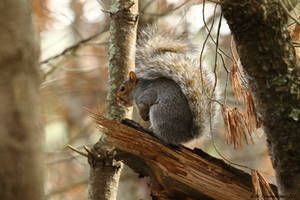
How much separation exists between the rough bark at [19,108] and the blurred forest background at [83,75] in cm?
124

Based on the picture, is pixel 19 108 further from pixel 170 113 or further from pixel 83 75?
pixel 83 75

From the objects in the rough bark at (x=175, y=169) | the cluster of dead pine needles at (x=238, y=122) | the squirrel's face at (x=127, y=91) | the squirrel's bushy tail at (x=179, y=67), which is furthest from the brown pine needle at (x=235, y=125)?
the squirrel's face at (x=127, y=91)

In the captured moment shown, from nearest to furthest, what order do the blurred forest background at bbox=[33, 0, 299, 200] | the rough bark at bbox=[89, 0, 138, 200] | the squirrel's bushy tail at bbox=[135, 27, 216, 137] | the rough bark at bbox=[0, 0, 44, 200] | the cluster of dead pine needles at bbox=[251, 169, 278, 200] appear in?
the rough bark at bbox=[0, 0, 44, 200] → the cluster of dead pine needles at bbox=[251, 169, 278, 200] → the rough bark at bbox=[89, 0, 138, 200] → the squirrel's bushy tail at bbox=[135, 27, 216, 137] → the blurred forest background at bbox=[33, 0, 299, 200]

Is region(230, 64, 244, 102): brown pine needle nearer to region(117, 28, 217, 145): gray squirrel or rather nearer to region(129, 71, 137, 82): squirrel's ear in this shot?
region(117, 28, 217, 145): gray squirrel

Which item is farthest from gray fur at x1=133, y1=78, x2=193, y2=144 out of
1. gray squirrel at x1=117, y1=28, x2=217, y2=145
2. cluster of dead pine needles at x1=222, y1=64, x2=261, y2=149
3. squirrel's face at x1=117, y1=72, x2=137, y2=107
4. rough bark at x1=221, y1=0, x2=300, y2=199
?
rough bark at x1=221, y1=0, x2=300, y2=199

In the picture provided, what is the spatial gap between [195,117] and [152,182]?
0.45 meters

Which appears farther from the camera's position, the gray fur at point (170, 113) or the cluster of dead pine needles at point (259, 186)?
the gray fur at point (170, 113)

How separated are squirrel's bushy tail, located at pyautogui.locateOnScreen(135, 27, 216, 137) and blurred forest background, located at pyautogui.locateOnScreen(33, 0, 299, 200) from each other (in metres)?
0.12

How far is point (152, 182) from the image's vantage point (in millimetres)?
1383

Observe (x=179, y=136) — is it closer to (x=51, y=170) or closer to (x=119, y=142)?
(x=119, y=142)

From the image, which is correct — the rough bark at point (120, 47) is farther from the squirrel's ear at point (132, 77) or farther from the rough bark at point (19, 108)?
the rough bark at point (19, 108)

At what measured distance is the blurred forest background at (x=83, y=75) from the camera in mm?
2240

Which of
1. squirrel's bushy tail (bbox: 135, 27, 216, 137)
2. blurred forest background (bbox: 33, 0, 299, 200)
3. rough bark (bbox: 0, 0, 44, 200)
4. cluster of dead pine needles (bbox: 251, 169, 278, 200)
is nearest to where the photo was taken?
rough bark (bbox: 0, 0, 44, 200)

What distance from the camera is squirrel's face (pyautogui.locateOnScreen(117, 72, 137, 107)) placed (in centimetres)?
173
